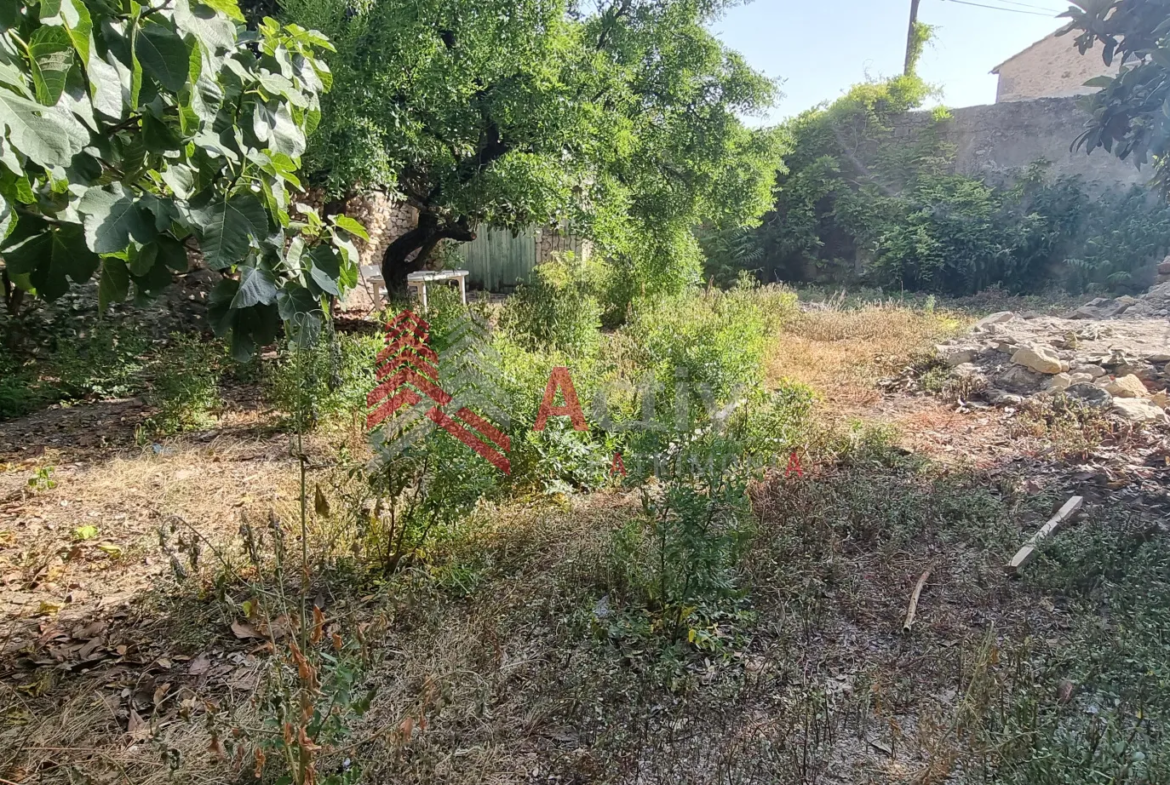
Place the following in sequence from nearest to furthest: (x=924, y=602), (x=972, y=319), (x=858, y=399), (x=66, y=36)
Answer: (x=66, y=36) → (x=924, y=602) → (x=858, y=399) → (x=972, y=319)

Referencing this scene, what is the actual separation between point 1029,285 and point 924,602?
10.7m

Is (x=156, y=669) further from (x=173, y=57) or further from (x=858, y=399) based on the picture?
(x=858, y=399)

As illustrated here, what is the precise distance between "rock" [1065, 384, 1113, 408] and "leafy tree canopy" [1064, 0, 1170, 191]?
2.03 m

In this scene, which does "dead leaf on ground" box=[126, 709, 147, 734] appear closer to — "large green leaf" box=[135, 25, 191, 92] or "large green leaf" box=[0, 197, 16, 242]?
"large green leaf" box=[0, 197, 16, 242]

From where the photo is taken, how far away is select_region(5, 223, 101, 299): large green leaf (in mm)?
1191

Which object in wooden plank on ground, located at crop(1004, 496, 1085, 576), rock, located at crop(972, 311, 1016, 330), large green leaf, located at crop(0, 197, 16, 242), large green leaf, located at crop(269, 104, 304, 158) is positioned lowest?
wooden plank on ground, located at crop(1004, 496, 1085, 576)

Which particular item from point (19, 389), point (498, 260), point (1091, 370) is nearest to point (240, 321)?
point (19, 389)

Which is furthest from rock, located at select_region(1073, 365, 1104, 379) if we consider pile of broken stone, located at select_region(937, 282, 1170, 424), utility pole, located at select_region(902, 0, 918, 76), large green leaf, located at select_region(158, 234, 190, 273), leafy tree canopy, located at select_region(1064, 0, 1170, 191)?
utility pole, located at select_region(902, 0, 918, 76)

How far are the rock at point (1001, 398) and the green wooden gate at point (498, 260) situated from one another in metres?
8.42

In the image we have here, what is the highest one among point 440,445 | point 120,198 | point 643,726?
point 120,198

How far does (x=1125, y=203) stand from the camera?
10258 millimetres

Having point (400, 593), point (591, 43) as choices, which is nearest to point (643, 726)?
point (400, 593)

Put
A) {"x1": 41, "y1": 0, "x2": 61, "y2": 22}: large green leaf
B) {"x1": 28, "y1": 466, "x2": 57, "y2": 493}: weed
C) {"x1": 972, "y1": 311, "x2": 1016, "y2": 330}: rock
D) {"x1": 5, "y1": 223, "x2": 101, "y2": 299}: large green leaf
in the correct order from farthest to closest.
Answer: {"x1": 972, "y1": 311, "x2": 1016, "y2": 330}: rock
{"x1": 28, "y1": 466, "x2": 57, "y2": 493}: weed
{"x1": 5, "y1": 223, "x2": 101, "y2": 299}: large green leaf
{"x1": 41, "y1": 0, "x2": 61, "y2": 22}: large green leaf

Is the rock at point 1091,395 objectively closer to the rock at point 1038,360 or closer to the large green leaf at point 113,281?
the rock at point 1038,360
